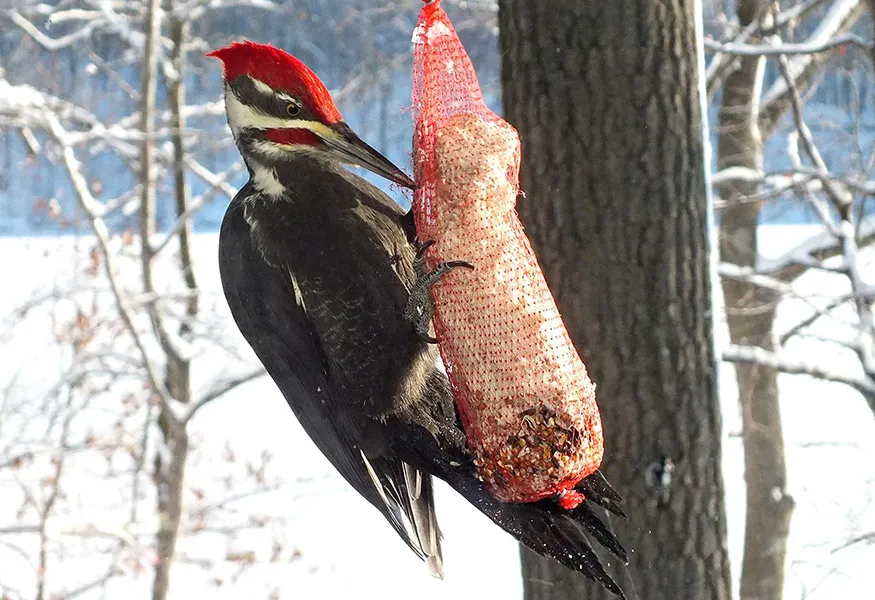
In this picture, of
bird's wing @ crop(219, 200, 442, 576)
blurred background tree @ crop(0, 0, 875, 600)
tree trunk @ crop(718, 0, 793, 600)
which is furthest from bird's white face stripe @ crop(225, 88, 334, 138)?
tree trunk @ crop(718, 0, 793, 600)

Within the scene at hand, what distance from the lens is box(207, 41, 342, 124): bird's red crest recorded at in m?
1.41

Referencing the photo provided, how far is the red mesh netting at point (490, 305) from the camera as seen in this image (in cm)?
133

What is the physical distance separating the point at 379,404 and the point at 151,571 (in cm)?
501

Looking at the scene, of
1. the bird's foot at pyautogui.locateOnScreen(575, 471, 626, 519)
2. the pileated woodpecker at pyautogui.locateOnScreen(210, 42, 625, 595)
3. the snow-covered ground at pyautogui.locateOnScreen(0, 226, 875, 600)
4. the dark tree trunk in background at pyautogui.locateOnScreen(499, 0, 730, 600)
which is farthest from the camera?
the snow-covered ground at pyautogui.locateOnScreen(0, 226, 875, 600)

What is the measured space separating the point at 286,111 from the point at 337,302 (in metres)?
0.31

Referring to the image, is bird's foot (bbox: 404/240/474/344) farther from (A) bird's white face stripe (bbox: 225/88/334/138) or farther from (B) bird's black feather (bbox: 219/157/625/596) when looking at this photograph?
(A) bird's white face stripe (bbox: 225/88/334/138)

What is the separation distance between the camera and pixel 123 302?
4.97m

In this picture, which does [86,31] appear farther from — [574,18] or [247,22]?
[574,18]

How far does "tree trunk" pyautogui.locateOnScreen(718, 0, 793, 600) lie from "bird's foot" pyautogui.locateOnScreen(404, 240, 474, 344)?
4.25 meters

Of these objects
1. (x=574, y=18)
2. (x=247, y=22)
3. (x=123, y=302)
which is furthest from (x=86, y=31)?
(x=574, y=18)

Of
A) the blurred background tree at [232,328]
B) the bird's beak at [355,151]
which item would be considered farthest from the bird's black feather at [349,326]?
the blurred background tree at [232,328]

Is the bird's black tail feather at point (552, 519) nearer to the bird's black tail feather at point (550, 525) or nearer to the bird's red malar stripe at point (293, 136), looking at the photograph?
the bird's black tail feather at point (550, 525)

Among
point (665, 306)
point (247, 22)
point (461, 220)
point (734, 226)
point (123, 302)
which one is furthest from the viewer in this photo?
point (247, 22)

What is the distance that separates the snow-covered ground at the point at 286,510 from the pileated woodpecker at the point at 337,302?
3.94 m
